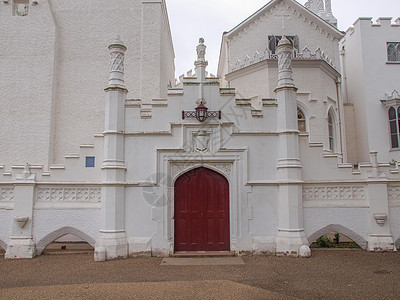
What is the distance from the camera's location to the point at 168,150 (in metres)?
9.51

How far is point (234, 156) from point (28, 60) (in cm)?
→ 1023

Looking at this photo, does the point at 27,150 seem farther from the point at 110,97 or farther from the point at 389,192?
the point at 389,192

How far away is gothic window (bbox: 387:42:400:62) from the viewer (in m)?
17.8

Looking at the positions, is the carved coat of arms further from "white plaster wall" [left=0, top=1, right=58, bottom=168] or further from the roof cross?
the roof cross

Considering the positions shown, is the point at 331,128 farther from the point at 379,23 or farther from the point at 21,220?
the point at 21,220

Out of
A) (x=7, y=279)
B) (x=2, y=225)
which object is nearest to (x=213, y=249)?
(x=7, y=279)

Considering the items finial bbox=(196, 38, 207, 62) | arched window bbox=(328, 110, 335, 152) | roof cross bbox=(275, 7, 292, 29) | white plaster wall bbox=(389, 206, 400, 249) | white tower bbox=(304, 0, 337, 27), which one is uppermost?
white tower bbox=(304, 0, 337, 27)

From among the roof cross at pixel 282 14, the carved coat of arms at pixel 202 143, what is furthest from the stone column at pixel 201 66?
the roof cross at pixel 282 14

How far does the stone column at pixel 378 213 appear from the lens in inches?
363

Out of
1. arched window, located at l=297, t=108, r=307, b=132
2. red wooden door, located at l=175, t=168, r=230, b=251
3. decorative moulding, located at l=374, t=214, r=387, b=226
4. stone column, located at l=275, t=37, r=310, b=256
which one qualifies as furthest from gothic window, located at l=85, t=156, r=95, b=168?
arched window, located at l=297, t=108, r=307, b=132

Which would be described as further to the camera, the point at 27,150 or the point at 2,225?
the point at 27,150

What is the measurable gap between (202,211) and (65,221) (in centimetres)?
413

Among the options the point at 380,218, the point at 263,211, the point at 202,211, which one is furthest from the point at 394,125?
the point at 202,211

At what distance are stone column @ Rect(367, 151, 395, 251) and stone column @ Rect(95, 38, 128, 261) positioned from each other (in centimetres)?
739
